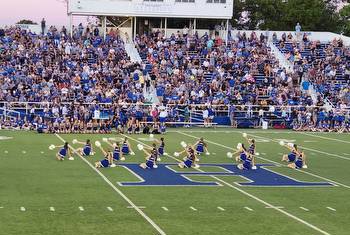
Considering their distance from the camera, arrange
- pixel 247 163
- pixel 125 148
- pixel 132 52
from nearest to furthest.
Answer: pixel 247 163
pixel 125 148
pixel 132 52

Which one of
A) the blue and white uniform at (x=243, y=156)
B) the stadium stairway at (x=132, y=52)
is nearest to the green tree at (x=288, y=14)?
the stadium stairway at (x=132, y=52)

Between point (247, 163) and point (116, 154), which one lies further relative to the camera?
point (116, 154)

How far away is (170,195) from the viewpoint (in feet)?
52.3

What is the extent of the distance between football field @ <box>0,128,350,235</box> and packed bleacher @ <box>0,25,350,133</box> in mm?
7979

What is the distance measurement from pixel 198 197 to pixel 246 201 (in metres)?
1.08

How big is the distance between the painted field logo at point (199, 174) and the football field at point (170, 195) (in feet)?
0.09

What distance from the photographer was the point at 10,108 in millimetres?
33562

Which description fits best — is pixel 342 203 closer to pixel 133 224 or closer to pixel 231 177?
pixel 231 177

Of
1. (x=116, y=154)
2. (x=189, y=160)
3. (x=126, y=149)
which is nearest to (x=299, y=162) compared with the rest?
(x=189, y=160)

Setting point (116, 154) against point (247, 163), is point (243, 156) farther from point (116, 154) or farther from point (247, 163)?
point (116, 154)

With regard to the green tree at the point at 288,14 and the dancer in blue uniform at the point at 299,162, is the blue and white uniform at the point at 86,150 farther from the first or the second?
the green tree at the point at 288,14

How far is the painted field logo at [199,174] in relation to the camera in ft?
58.6

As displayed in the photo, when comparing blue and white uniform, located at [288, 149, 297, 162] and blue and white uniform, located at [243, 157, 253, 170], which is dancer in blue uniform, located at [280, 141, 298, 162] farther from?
blue and white uniform, located at [243, 157, 253, 170]

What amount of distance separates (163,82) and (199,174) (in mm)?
19159
